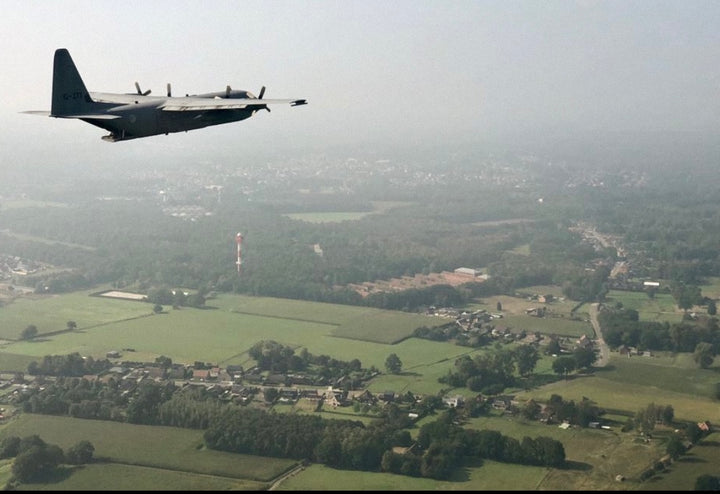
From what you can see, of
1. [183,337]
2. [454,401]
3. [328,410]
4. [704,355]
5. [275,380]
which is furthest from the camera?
[183,337]

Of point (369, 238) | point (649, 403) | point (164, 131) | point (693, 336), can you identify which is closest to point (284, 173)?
point (369, 238)

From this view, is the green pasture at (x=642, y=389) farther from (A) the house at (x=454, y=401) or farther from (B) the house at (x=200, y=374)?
(B) the house at (x=200, y=374)

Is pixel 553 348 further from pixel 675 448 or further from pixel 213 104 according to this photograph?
pixel 213 104

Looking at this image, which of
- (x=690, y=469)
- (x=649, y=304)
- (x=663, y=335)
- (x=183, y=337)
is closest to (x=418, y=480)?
(x=690, y=469)

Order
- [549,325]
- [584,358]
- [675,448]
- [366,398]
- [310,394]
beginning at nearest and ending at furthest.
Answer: [675,448] < [366,398] < [310,394] < [584,358] < [549,325]

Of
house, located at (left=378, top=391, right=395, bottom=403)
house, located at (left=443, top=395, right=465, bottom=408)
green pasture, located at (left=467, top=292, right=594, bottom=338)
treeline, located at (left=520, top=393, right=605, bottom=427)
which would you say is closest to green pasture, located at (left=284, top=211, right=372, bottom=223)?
green pasture, located at (left=467, top=292, right=594, bottom=338)

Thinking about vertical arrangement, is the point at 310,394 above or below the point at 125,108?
below
